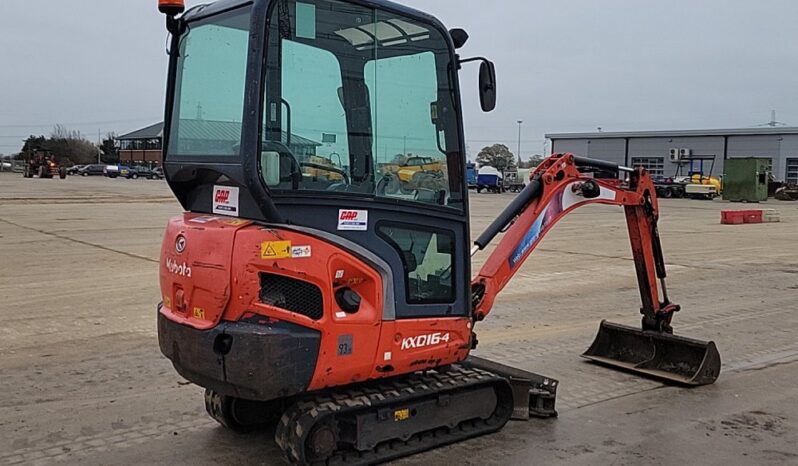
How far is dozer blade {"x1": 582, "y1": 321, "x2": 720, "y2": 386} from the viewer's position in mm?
6789

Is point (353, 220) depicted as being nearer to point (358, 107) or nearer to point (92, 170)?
point (358, 107)

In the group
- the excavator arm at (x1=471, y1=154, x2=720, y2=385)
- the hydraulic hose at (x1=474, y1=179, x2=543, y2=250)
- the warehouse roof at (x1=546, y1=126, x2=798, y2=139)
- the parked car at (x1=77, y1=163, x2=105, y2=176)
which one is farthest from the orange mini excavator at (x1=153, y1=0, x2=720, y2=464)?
the parked car at (x1=77, y1=163, x2=105, y2=176)

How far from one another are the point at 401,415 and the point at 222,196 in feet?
5.57

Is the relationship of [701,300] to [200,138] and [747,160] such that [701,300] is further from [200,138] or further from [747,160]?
[747,160]

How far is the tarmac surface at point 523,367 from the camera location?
16.9 feet

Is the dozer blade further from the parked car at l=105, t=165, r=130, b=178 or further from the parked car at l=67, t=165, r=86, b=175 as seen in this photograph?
the parked car at l=67, t=165, r=86, b=175

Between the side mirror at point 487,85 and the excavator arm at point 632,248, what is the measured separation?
1235 millimetres

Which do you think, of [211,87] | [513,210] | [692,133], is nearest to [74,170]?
[692,133]

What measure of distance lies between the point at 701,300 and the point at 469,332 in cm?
723

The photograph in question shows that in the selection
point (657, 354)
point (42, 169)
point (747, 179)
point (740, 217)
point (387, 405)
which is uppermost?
point (747, 179)

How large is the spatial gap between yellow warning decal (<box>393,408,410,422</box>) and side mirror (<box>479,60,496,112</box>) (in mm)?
1977

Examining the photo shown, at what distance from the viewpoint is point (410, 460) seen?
16.1 feet

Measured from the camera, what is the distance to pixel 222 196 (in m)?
4.50

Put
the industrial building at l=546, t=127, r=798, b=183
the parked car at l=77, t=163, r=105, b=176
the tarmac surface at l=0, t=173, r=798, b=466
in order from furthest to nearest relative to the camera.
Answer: the parked car at l=77, t=163, r=105, b=176
the industrial building at l=546, t=127, r=798, b=183
the tarmac surface at l=0, t=173, r=798, b=466
